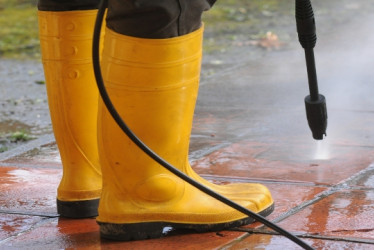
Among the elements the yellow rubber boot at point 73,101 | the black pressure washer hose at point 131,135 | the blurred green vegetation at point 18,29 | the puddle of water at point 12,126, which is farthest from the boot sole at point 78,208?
the blurred green vegetation at point 18,29

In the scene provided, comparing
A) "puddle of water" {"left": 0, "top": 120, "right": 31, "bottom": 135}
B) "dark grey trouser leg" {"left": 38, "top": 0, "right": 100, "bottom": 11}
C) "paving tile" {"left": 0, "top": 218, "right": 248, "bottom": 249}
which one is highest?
"dark grey trouser leg" {"left": 38, "top": 0, "right": 100, "bottom": 11}

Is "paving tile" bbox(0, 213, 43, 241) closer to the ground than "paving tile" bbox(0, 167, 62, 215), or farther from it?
farther from it

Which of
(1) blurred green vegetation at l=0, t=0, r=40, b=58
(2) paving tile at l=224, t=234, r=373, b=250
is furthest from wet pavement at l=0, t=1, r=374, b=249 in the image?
(1) blurred green vegetation at l=0, t=0, r=40, b=58

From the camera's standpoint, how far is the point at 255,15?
779 cm

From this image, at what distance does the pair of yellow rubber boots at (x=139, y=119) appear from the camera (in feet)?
6.51

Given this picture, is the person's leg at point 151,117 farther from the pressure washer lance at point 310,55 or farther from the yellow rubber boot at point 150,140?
the pressure washer lance at point 310,55

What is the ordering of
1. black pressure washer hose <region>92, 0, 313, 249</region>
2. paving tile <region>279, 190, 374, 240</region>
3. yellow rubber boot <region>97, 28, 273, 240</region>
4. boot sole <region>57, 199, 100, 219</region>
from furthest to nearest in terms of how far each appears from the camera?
boot sole <region>57, 199, 100, 219</region> < paving tile <region>279, 190, 374, 240</region> < yellow rubber boot <region>97, 28, 273, 240</region> < black pressure washer hose <region>92, 0, 313, 249</region>

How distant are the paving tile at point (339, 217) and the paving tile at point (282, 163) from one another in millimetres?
203

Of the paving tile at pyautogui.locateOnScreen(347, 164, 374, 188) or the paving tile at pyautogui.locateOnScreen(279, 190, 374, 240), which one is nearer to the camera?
the paving tile at pyautogui.locateOnScreen(279, 190, 374, 240)

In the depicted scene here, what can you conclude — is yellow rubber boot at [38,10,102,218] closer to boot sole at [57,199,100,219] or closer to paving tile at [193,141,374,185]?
boot sole at [57,199,100,219]

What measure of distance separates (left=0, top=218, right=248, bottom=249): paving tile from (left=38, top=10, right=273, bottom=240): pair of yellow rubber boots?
3 cm

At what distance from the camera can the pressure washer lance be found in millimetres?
2125

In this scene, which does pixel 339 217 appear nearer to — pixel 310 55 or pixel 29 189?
pixel 310 55

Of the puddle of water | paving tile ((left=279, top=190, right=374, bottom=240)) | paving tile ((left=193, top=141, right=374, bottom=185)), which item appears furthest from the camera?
the puddle of water
